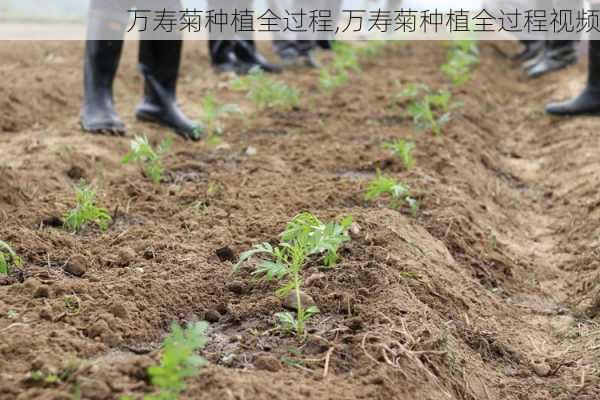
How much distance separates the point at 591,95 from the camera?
5027 mm

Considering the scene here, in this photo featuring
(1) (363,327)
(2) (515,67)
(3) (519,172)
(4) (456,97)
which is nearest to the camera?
(1) (363,327)

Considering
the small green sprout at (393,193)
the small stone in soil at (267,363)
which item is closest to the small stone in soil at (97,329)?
the small stone in soil at (267,363)

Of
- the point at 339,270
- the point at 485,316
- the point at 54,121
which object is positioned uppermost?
the point at 54,121

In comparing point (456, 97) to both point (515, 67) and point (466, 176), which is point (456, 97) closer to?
point (466, 176)

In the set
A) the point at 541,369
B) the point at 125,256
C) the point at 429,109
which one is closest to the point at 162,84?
the point at 429,109

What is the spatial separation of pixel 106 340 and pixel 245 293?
0.47m

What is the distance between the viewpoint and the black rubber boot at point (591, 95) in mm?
5012

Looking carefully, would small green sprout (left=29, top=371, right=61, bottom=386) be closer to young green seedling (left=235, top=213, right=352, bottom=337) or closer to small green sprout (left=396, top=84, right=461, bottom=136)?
young green seedling (left=235, top=213, right=352, bottom=337)

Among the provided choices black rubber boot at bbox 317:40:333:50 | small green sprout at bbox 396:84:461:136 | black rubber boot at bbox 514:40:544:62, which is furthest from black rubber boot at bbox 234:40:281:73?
black rubber boot at bbox 514:40:544:62

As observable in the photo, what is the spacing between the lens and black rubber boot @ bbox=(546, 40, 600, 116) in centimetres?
501

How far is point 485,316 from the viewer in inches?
94.5

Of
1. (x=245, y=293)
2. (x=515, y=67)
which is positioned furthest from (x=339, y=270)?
(x=515, y=67)

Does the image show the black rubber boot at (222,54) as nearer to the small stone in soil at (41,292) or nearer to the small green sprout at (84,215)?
the small green sprout at (84,215)

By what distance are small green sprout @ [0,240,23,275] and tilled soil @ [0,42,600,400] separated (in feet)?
0.11
